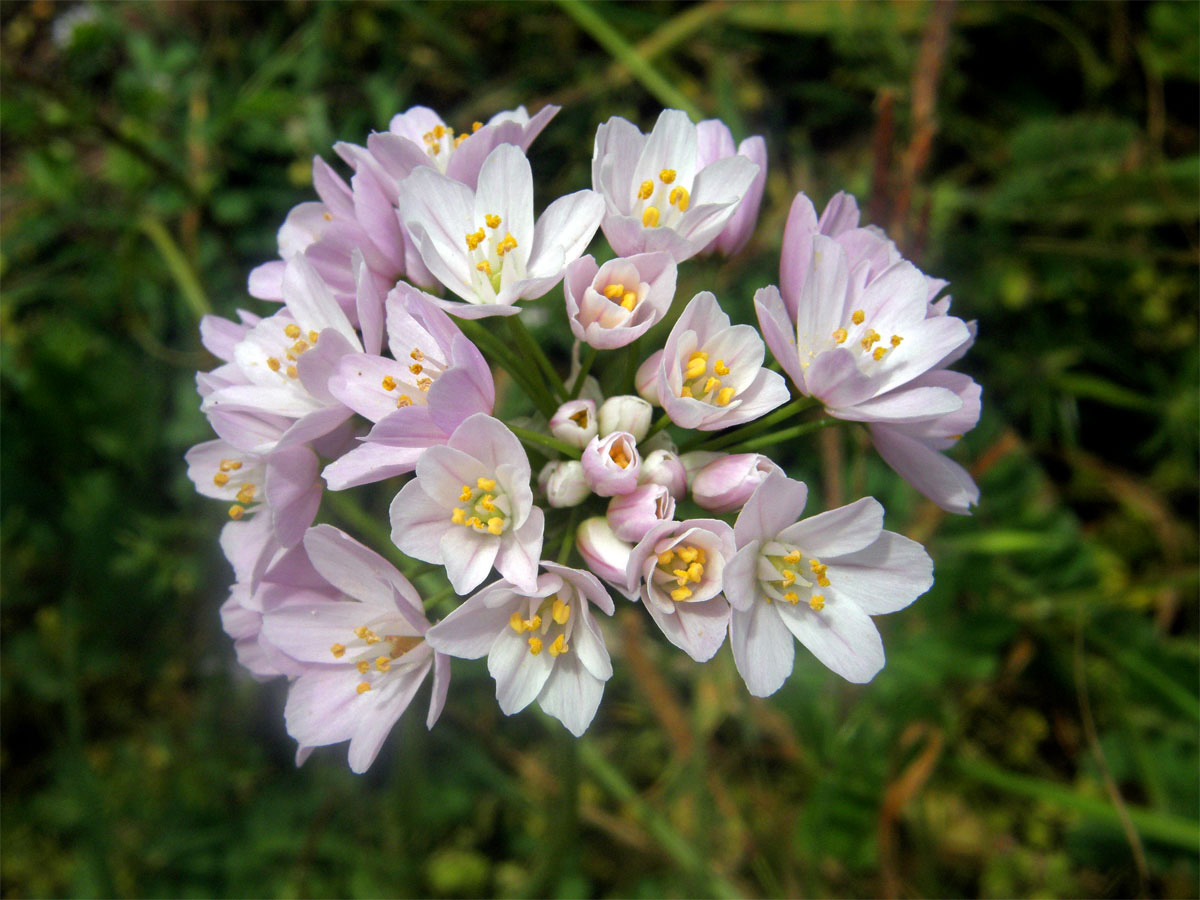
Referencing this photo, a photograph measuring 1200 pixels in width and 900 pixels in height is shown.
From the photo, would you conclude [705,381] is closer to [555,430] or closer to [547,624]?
[555,430]

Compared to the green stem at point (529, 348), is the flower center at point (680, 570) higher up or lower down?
lower down

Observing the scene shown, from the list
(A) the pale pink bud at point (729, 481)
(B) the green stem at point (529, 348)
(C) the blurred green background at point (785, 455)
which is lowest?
(C) the blurred green background at point (785, 455)

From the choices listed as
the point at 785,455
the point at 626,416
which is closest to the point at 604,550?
the point at 626,416

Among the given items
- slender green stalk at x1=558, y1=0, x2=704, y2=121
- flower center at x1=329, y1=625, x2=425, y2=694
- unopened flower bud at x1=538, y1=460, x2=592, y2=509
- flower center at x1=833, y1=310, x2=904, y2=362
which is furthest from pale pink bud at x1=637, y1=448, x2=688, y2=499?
slender green stalk at x1=558, y1=0, x2=704, y2=121

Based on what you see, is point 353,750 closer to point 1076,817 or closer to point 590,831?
point 590,831

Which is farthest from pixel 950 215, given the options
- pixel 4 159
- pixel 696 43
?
pixel 4 159

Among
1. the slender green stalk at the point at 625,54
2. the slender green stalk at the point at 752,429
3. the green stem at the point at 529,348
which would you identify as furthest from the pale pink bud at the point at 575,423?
the slender green stalk at the point at 625,54

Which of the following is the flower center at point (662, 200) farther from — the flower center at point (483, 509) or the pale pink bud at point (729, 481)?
the flower center at point (483, 509)
